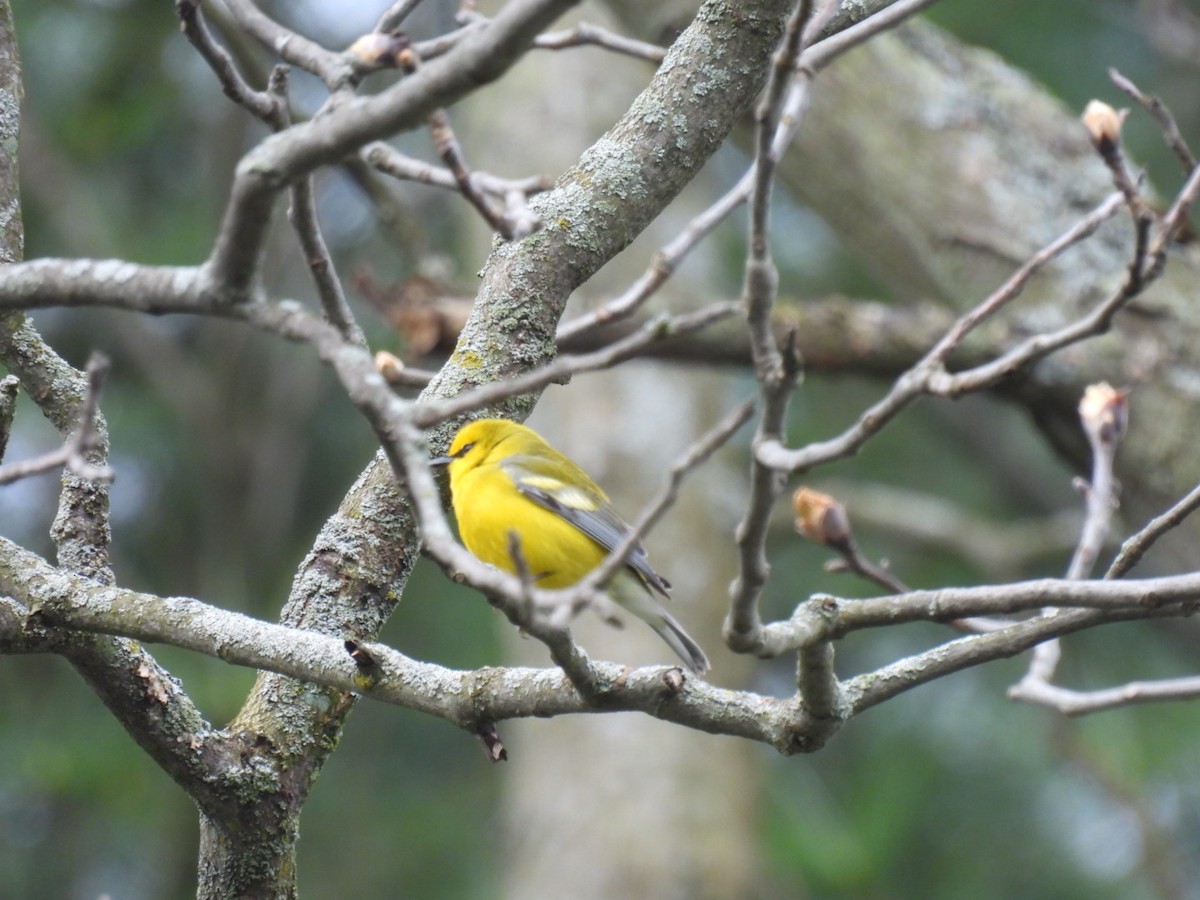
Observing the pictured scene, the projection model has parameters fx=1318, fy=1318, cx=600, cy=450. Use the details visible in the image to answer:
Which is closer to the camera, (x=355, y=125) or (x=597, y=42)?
(x=355, y=125)

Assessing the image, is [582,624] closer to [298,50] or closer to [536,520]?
[536,520]

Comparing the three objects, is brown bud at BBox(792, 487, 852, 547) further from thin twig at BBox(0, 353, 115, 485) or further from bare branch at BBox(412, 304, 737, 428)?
thin twig at BBox(0, 353, 115, 485)

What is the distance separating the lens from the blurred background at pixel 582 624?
6754 millimetres

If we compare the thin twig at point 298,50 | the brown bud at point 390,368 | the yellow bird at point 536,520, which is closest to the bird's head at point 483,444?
the yellow bird at point 536,520

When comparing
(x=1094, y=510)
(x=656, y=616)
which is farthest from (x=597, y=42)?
(x=1094, y=510)

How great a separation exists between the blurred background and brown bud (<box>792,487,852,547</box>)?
153 inches

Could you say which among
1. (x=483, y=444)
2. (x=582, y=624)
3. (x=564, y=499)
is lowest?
(x=582, y=624)

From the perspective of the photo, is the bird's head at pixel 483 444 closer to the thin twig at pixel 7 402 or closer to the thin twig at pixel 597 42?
the thin twig at pixel 597 42

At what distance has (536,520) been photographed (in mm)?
3152

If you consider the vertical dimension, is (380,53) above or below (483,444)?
above

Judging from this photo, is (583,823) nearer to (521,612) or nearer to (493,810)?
(493,810)

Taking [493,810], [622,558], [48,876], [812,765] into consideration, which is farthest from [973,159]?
[48,876]

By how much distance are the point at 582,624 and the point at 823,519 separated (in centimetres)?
468

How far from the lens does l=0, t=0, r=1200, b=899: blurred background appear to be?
6.75 meters
